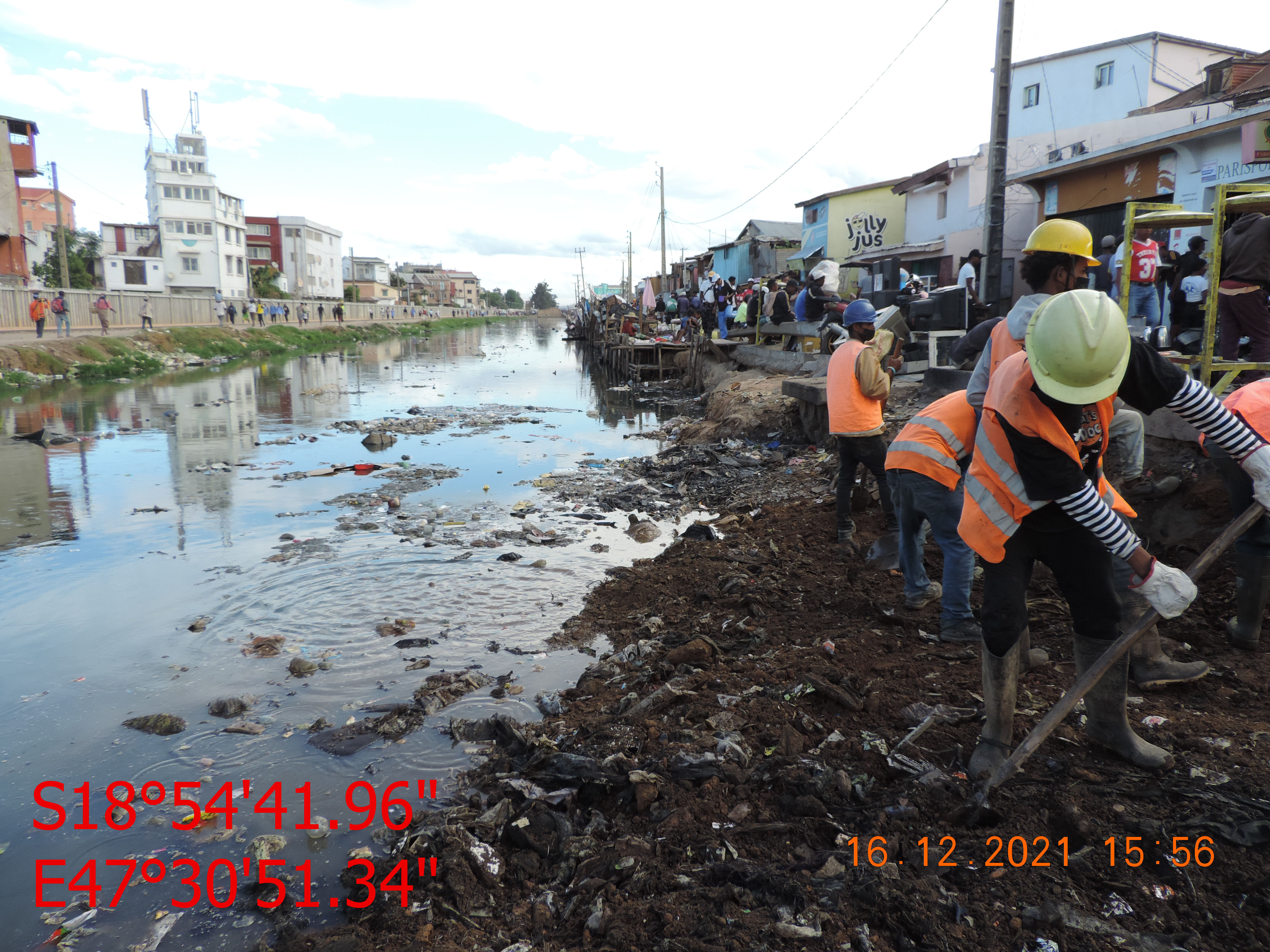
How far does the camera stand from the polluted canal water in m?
3.27

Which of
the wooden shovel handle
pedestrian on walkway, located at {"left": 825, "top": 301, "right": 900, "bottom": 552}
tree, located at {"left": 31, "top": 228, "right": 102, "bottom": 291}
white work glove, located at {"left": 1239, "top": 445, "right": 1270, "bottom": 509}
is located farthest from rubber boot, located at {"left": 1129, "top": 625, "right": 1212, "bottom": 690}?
tree, located at {"left": 31, "top": 228, "right": 102, "bottom": 291}

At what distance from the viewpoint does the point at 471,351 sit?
42719 mm

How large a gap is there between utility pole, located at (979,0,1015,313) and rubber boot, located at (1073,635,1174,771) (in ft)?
26.3

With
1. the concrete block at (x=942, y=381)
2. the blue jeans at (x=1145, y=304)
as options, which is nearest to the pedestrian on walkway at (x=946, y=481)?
the concrete block at (x=942, y=381)

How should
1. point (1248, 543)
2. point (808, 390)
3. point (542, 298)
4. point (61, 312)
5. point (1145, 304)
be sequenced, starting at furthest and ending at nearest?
point (542, 298), point (61, 312), point (808, 390), point (1145, 304), point (1248, 543)

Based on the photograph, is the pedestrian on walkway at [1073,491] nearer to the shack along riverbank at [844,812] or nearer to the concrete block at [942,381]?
the shack along riverbank at [844,812]

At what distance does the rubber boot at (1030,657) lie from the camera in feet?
11.2

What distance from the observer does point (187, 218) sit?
2216 inches

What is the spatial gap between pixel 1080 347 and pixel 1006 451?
0.45m

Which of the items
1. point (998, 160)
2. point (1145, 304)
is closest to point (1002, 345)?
point (1145, 304)

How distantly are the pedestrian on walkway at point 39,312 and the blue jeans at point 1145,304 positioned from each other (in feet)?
93.9

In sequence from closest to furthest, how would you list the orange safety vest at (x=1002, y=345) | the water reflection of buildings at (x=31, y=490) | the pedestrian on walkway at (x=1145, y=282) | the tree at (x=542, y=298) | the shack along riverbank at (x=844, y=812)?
the shack along riverbank at (x=844, y=812) → the orange safety vest at (x=1002, y=345) → the pedestrian on walkway at (x=1145, y=282) → the water reflection of buildings at (x=31, y=490) → the tree at (x=542, y=298)

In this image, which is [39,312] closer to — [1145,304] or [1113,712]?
[1145,304]

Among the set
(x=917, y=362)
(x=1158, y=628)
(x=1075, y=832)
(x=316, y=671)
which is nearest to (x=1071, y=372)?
(x=1075, y=832)
